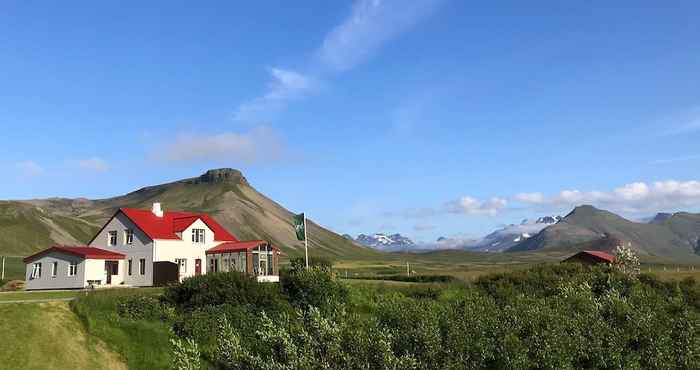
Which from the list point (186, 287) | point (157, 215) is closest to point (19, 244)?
point (157, 215)

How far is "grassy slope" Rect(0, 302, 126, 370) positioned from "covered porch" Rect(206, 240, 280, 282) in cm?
3248

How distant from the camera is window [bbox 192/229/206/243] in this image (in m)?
69.9

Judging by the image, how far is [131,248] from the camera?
66.5 m

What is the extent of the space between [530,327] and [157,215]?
5895cm

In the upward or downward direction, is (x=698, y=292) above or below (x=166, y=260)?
below

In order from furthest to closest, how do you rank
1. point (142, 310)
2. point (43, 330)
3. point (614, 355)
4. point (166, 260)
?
point (166, 260) < point (142, 310) < point (43, 330) < point (614, 355)

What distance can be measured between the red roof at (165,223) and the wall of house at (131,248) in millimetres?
665

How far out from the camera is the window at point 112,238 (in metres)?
69.0

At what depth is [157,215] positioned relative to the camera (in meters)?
72.0

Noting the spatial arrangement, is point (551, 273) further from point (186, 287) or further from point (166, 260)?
point (166, 260)

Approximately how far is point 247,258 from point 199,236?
8.43 metres

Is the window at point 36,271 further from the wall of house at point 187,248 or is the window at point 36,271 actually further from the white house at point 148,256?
the wall of house at point 187,248

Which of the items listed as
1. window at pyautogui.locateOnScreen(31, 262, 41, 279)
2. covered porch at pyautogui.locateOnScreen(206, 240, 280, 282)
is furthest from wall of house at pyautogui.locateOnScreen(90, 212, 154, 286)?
covered porch at pyautogui.locateOnScreen(206, 240, 280, 282)

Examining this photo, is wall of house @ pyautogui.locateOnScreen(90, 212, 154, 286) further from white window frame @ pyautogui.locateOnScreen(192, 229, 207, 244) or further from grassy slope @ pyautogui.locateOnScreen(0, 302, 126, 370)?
grassy slope @ pyautogui.locateOnScreen(0, 302, 126, 370)
